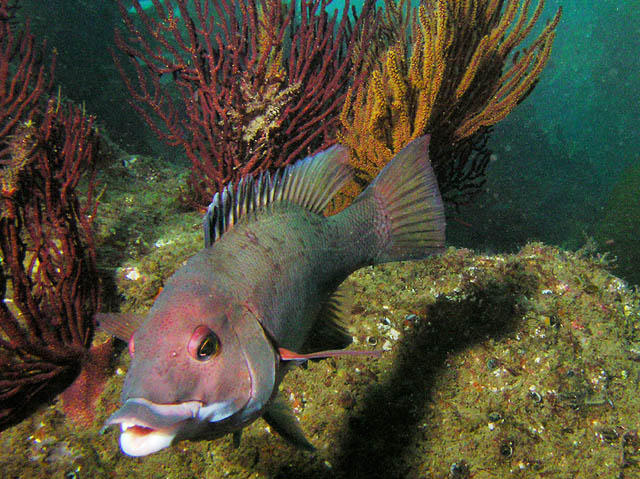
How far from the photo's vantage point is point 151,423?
977mm

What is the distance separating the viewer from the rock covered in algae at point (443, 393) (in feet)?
8.11

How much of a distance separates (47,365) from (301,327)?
7.88ft

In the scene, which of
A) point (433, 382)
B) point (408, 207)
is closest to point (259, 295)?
point (408, 207)

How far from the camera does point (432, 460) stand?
2.49 metres

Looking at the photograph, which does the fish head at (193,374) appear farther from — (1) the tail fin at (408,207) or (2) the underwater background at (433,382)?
(2) the underwater background at (433,382)

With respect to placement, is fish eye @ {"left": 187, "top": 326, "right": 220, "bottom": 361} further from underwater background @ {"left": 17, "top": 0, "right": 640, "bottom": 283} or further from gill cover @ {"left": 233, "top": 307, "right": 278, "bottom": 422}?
underwater background @ {"left": 17, "top": 0, "right": 640, "bottom": 283}

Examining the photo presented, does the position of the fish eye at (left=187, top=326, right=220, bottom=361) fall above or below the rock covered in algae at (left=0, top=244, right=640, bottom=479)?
above

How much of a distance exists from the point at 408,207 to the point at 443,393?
1712 mm

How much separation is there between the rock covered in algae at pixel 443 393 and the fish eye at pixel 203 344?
1.76 m

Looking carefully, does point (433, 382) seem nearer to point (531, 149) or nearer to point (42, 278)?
point (42, 278)

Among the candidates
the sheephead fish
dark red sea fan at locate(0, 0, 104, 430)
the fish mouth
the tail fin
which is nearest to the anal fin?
the sheephead fish

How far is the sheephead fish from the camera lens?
3.62 feet

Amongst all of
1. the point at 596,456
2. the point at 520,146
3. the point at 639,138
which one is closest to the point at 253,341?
the point at 596,456

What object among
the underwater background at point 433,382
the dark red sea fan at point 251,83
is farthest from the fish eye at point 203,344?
the dark red sea fan at point 251,83
